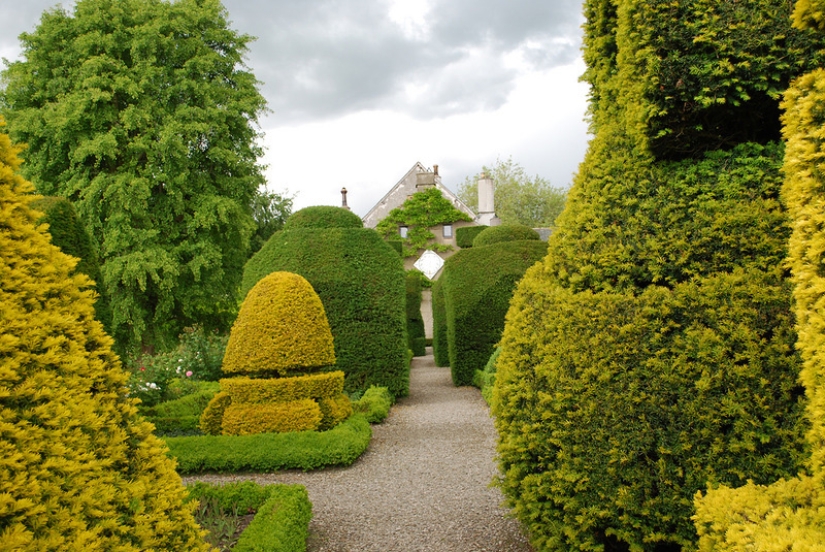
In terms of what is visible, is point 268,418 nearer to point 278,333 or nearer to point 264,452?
point 264,452

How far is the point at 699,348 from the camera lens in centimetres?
319

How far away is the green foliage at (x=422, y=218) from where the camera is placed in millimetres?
30188

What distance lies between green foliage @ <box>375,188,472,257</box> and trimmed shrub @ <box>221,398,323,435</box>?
74.8 ft

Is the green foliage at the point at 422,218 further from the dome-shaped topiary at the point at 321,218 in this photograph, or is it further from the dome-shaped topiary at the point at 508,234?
the dome-shaped topiary at the point at 321,218

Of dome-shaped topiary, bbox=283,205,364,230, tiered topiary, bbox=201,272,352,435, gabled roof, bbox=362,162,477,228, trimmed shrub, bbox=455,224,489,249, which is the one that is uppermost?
gabled roof, bbox=362,162,477,228

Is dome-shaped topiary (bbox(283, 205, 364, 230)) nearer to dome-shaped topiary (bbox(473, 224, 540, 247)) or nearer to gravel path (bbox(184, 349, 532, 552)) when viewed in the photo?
dome-shaped topiary (bbox(473, 224, 540, 247))

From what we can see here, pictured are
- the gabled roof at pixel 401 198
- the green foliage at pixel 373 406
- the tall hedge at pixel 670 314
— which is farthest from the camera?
the gabled roof at pixel 401 198

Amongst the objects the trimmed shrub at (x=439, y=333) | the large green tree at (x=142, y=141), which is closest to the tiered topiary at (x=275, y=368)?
the large green tree at (x=142, y=141)

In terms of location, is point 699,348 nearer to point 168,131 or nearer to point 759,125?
point 759,125

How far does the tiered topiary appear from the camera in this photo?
7316mm

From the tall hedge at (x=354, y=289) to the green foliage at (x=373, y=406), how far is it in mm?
778

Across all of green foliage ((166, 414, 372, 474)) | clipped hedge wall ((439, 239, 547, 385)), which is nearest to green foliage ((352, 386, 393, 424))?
green foliage ((166, 414, 372, 474))

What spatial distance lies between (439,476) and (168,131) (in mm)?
13414

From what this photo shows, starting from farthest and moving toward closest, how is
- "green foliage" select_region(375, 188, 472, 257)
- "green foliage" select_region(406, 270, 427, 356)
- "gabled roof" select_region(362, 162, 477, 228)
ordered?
"gabled roof" select_region(362, 162, 477, 228), "green foliage" select_region(375, 188, 472, 257), "green foliage" select_region(406, 270, 427, 356)
